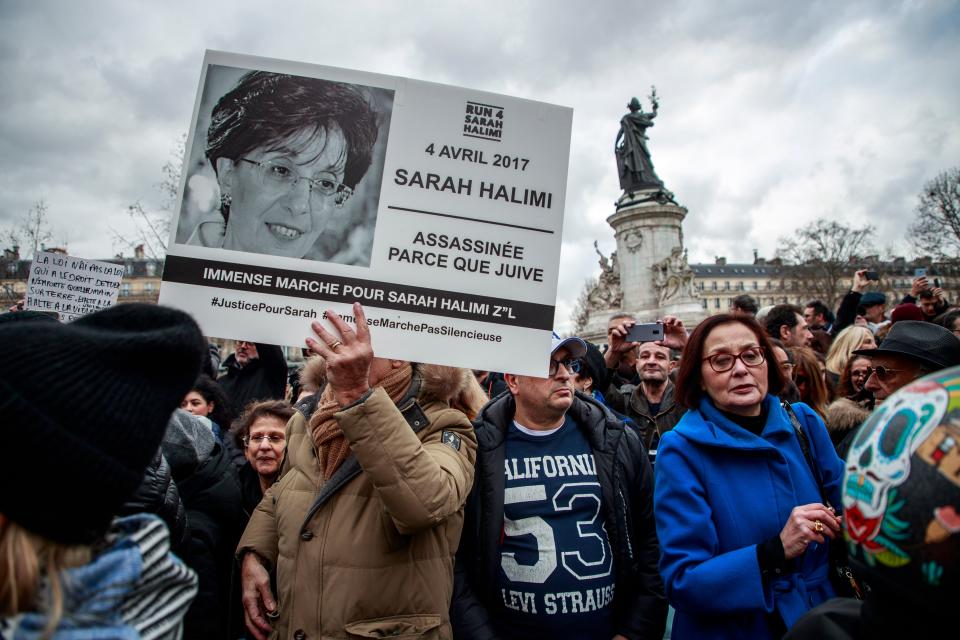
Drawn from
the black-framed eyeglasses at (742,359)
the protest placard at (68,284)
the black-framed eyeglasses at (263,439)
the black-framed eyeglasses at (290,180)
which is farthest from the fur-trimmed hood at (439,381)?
the protest placard at (68,284)

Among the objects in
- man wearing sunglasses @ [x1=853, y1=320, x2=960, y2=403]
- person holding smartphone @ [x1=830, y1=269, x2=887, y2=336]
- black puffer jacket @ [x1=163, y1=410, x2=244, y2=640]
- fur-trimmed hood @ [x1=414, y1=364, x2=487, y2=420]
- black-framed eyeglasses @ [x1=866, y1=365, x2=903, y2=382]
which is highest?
person holding smartphone @ [x1=830, y1=269, x2=887, y2=336]

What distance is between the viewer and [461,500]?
2.05 m

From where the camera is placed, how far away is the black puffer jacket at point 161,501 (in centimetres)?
174

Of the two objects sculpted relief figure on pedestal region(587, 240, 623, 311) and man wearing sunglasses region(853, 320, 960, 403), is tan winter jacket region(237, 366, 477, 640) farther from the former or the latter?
sculpted relief figure on pedestal region(587, 240, 623, 311)

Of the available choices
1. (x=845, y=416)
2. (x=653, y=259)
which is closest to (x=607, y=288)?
(x=653, y=259)

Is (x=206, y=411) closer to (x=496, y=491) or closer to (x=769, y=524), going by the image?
(x=496, y=491)

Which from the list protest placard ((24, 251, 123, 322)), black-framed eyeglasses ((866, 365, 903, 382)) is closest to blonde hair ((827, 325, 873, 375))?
black-framed eyeglasses ((866, 365, 903, 382))

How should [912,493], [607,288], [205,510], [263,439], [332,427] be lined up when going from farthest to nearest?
[607,288], [263,439], [205,510], [332,427], [912,493]

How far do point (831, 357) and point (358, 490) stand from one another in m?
4.31

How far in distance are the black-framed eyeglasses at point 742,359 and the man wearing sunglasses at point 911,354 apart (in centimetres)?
98

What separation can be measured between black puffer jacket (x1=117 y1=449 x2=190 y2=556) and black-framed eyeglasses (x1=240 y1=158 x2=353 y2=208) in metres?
0.97

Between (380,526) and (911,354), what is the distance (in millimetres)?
2574

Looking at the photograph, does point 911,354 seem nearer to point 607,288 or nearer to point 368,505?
point 368,505

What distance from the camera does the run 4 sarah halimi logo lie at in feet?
7.22
